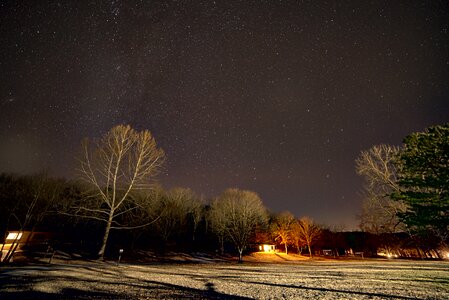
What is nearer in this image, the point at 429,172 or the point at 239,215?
the point at 429,172

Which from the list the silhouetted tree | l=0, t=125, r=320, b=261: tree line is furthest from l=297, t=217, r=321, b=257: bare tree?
the silhouetted tree

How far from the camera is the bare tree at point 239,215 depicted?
37844 mm

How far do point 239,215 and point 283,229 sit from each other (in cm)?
2824

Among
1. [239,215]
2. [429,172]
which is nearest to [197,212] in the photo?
[239,215]

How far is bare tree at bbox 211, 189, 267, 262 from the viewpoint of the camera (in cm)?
3784

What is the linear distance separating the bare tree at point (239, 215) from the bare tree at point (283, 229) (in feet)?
58.9

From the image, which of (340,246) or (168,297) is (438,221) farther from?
(340,246)

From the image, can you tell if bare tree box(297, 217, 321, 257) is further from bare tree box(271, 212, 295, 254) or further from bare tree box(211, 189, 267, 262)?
bare tree box(211, 189, 267, 262)

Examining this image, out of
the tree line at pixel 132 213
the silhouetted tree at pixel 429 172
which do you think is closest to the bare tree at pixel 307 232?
the tree line at pixel 132 213

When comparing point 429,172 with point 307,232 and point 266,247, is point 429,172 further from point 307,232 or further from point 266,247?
point 266,247

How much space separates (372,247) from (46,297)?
81.4 meters

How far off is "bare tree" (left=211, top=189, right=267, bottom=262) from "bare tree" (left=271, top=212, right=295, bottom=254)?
707 inches

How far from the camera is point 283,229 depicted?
212 ft

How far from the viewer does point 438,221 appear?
45.5 ft
